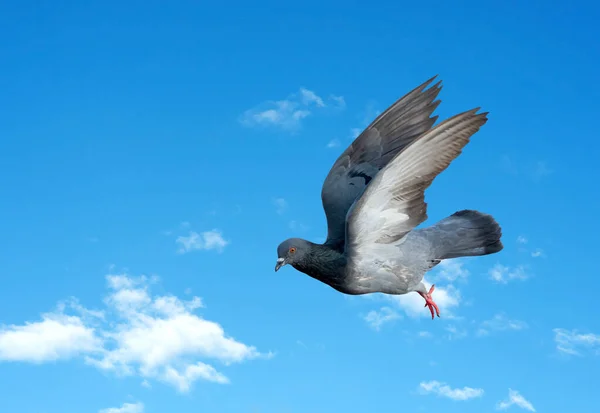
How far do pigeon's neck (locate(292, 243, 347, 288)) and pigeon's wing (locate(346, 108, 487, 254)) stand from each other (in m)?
0.24

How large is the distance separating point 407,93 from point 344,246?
2.77m

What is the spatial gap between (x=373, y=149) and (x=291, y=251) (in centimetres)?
248

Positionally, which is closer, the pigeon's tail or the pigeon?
the pigeon

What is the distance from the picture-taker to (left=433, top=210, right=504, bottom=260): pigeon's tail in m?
9.66

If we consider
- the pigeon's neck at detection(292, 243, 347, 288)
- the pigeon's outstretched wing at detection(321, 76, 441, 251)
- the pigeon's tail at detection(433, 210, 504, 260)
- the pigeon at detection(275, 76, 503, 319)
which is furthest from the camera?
the pigeon's outstretched wing at detection(321, 76, 441, 251)

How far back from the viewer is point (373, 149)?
10.3 meters

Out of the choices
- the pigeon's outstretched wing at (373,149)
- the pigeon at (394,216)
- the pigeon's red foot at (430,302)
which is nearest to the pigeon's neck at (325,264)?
the pigeon at (394,216)

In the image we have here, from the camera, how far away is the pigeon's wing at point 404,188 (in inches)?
306

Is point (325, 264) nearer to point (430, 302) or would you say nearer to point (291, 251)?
point (291, 251)

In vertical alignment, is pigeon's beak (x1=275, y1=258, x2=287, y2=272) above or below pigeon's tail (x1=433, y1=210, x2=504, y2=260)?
below

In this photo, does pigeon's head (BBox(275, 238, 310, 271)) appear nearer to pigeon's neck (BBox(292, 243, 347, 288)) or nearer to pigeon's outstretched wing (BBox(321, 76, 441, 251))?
pigeon's neck (BBox(292, 243, 347, 288))

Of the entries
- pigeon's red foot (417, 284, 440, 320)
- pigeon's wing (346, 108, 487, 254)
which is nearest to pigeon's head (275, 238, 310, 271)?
pigeon's wing (346, 108, 487, 254)

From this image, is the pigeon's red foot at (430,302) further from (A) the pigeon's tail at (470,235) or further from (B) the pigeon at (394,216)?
(A) the pigeon's tail at (470,235)

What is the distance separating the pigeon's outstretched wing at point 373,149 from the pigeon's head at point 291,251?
0.89 metres
